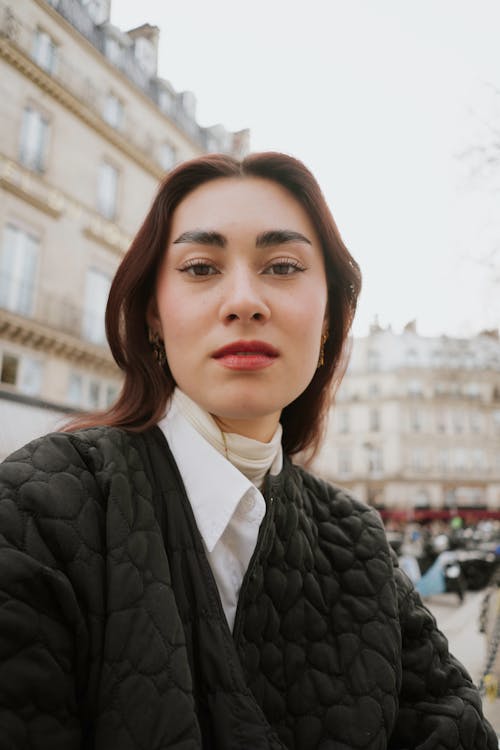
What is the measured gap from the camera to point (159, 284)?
112cm

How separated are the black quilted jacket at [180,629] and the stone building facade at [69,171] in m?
1.59

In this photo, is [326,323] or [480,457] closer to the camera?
[326,323]

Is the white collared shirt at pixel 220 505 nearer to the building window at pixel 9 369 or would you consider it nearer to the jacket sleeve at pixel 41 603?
the jacket sleeve at pixel 41 603

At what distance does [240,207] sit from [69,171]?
522 centimetres

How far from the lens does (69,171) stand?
18.3 ft

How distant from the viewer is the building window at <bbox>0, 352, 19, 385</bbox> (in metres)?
4.79

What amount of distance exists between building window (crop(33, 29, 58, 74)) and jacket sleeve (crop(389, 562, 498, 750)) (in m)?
3.31

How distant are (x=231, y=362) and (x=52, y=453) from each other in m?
0.34

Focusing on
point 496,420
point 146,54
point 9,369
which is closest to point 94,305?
point 9,369

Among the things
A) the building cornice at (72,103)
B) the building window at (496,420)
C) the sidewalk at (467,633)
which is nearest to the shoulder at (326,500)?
the building cornice at (72,103)

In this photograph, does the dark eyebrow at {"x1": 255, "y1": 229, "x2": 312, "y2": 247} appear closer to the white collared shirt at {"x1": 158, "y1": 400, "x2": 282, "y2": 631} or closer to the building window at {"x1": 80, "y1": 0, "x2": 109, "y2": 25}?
the white collared shirt at {"x1": 158, "y1": 400, "x2": 282, "y2": 631}

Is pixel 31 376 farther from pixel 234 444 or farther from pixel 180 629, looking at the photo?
pixel 180 629

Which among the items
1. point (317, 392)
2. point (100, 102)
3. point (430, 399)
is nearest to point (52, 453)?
point (317, 392)

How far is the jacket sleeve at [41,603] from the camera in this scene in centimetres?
61
